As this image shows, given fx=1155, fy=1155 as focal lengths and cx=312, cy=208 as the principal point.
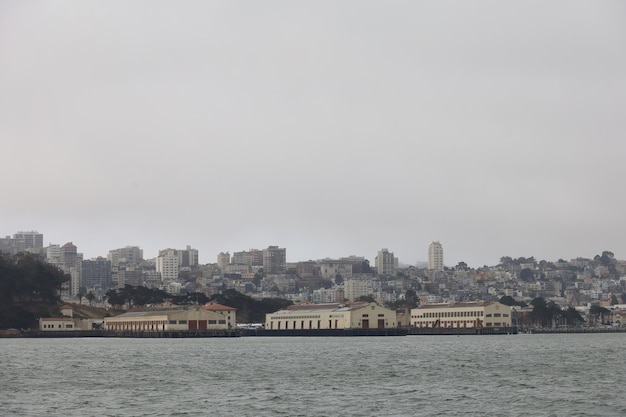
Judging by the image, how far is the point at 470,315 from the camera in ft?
591

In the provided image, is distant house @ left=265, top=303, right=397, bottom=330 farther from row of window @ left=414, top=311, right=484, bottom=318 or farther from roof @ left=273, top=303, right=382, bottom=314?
row of window @ left=414, top=311, right=484, bottom=318

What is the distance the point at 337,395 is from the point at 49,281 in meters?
135

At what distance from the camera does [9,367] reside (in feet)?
238

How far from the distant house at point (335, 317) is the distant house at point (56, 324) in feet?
106

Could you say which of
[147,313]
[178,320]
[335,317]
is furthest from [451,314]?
[147,313]

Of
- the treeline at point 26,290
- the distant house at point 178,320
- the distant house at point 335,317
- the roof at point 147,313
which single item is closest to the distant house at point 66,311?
the treeline at point 26,290

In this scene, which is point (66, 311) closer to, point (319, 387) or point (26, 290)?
point (26, 290)

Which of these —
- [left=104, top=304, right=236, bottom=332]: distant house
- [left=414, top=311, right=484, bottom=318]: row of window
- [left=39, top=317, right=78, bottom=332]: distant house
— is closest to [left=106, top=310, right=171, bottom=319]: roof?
[left=104, top=304, right=236, bottom=332]: distant house

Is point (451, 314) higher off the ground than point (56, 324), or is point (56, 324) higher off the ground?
point (451, 314)

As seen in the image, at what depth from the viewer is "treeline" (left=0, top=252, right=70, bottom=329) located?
17050 cm

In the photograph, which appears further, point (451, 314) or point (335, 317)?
point (451, 314)

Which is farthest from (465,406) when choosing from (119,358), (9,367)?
(119,358)

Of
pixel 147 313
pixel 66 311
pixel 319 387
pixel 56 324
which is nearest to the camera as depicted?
pixel 319 387

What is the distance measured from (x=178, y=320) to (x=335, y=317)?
2471 cm
